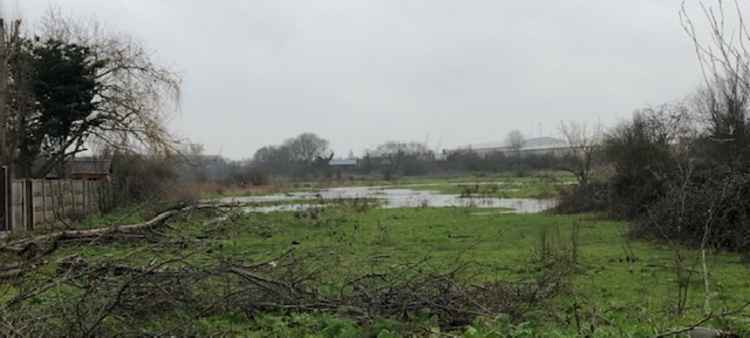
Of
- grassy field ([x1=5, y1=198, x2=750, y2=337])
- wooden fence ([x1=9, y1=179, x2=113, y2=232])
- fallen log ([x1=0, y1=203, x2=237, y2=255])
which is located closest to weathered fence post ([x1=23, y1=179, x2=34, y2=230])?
wooden fence ([x1=9, y1=179, x2=113, y2=232])

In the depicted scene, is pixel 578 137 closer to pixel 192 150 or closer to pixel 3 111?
pixel 192 150

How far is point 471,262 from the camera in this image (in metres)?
9.80

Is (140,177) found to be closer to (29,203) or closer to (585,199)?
(29,203)

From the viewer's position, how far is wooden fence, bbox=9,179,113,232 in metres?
16.4

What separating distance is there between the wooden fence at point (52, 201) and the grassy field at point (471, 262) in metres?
1.37

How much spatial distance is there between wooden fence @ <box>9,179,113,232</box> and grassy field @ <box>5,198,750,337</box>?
4.49ft

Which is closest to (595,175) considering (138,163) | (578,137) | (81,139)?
(578,137)

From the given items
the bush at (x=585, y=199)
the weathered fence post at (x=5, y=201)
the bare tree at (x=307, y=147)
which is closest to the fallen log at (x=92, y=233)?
the weathered fence post at (x=5, y=201)

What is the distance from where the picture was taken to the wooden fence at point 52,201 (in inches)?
644

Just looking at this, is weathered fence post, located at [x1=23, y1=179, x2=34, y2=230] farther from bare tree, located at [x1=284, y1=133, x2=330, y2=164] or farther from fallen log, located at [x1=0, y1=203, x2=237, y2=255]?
bare tree, located at [x1=284, y1=133, x2=330, y2=164]

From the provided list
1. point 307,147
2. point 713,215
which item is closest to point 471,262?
point 713,215

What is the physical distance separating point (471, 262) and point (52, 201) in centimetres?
1437

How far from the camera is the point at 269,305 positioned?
6.14 metres

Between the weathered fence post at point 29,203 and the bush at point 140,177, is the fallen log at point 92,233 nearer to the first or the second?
the weathered fence post at point 29,203
